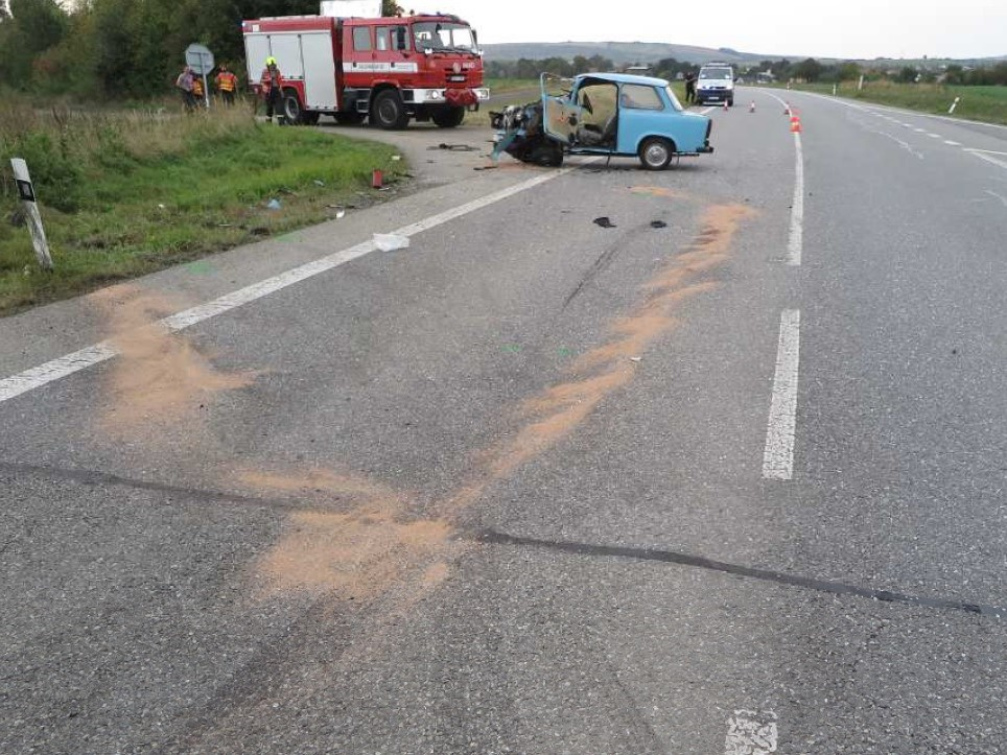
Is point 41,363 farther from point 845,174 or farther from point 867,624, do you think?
point 845,174

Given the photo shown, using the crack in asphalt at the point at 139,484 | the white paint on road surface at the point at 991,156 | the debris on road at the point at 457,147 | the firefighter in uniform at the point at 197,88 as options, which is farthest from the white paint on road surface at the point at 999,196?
the firefighter in uniform at the point at 197,88

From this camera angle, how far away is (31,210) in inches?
281

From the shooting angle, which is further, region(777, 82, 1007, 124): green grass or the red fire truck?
region(777, 82, 1007, 124): green grass

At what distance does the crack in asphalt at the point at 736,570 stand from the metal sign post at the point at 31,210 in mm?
5781

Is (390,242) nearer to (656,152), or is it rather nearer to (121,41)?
(656,152)

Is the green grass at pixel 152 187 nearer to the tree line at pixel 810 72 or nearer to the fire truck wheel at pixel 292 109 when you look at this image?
the fire truck wheel at pixel 292 109

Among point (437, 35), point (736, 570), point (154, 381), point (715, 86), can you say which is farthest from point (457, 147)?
point (715, 86)

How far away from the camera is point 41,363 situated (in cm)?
534

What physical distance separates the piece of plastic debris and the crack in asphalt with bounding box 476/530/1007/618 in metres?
5.64

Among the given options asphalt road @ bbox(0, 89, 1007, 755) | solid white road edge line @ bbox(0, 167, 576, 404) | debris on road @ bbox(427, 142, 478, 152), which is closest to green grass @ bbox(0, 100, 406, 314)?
asphalt road @ bbox(0, 89, 1007, 755)

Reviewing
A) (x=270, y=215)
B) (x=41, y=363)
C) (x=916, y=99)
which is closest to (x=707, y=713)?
(x=41, y=363)

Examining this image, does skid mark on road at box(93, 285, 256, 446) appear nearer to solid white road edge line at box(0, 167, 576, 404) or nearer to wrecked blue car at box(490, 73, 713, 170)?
solid white road edge line at box(0, 167, 576, 404)

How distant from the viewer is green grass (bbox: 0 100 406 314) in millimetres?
7895

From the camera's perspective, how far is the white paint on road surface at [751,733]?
7.95 ft
